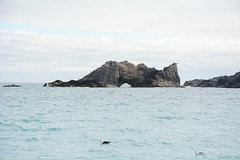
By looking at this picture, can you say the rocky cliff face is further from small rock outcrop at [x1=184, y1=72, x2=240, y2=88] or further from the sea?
the sea

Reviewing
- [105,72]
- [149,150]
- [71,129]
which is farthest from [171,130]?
[105,72]

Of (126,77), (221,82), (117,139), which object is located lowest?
(117,139)

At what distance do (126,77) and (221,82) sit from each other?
61.2 metres

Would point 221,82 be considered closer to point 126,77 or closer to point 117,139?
point 126,77

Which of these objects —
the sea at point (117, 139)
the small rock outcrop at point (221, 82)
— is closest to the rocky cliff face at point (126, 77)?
the small rock outcrop at point (221, 82)

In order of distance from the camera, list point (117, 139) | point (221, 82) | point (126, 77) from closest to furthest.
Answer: point (117, 139) < point (126, 77) < point (221, 82)

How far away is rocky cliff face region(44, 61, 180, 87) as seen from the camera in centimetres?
13850

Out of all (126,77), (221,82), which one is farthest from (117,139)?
(221,82)

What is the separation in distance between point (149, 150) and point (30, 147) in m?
6.94

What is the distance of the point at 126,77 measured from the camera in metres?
146

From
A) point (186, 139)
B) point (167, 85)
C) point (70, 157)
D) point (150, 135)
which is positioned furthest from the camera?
point (167, 85)

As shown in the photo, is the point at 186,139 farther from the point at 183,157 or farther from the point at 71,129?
the point at 71,129

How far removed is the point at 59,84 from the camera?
462ft

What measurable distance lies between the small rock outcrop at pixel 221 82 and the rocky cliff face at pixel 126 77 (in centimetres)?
2734
